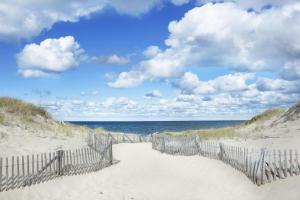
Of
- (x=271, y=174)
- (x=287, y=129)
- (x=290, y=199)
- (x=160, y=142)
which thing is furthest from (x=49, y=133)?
(x=290, y=199)

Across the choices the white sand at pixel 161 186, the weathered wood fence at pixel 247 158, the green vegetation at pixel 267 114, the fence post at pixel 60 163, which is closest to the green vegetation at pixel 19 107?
the weathered wood fence at pixel 247 158

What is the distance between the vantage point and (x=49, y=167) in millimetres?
18656

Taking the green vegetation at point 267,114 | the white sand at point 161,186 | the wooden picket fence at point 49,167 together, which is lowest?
the white sand at point 161,186

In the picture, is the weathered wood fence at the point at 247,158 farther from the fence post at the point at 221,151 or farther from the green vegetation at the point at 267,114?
the green vegetation at the point at 267,114

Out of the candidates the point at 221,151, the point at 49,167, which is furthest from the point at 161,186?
the point at 221,151

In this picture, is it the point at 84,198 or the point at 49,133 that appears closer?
the point at 84,198

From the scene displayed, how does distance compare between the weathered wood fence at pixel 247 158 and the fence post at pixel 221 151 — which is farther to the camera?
the fence post at pixel 221 151

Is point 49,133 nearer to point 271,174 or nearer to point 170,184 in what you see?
point 170,184

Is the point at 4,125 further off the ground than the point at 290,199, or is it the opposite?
the point at 4,125

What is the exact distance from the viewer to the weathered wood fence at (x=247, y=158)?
1697cm

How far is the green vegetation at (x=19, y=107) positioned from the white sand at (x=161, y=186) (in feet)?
52.8

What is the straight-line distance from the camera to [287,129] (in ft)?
122

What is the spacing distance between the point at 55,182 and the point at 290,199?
9365mm

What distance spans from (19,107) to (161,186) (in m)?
23.1
